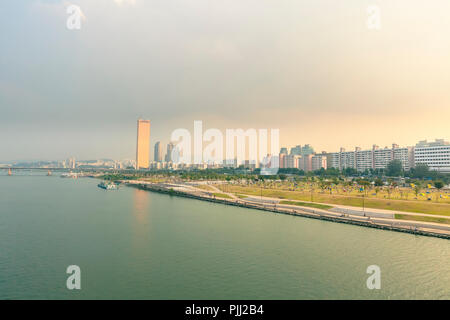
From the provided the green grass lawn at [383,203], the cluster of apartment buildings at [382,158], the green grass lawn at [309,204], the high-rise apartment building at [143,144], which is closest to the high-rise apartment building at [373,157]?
the cluster of apartment buildings at [382,158]

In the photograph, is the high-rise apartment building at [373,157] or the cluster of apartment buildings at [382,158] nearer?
the cluster of apartment buildings at [382,158]

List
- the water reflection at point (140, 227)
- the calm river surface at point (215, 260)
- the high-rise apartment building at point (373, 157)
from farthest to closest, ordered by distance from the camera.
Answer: the high-rise apartment building at point (373, 157) < the water reflection at point (140, 227) < the calm river surface at point (215, 260)

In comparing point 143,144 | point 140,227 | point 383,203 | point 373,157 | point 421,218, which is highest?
point 143,144

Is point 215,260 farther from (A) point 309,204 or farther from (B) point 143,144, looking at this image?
(B) point 143,144

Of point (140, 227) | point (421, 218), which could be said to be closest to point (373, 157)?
point (421, 218)

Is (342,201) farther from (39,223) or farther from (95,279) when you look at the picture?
(39,223)

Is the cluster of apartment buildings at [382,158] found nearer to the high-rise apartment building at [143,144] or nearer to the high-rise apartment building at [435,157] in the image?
the high-rise apartment building at [435,157]
